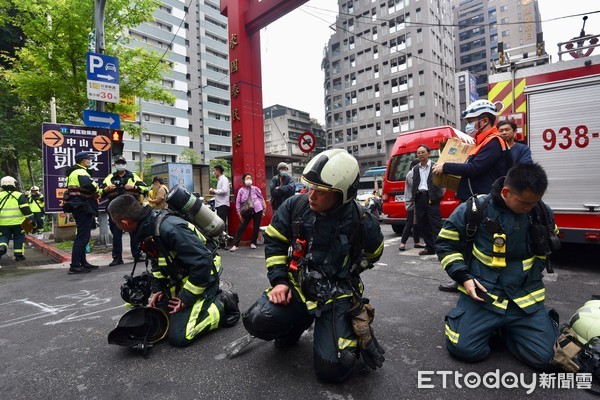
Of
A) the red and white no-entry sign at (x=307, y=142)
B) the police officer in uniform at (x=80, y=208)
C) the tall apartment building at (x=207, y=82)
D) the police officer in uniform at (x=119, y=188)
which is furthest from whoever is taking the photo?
the tall apartment building at (x=207, y=82)

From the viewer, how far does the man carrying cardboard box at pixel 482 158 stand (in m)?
3.20

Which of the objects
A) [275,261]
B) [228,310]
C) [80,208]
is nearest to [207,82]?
[80,208]

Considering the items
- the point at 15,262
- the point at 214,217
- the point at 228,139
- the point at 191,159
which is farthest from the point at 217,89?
the point at 214,217

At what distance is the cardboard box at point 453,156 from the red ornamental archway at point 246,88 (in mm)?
5005

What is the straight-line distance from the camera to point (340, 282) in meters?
2.24

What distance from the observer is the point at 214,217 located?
3.09m

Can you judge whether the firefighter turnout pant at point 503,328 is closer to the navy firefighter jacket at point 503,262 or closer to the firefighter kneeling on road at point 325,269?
the navy firefighter jacket at point 503,262

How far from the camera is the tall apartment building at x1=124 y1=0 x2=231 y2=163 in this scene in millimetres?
41531

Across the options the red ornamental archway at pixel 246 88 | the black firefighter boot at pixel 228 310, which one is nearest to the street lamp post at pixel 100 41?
the red ornamental archway at pixel 246 88

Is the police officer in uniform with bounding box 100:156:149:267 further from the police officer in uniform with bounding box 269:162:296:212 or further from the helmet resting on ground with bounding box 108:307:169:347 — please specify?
the helmet resting on ground with bounding box 108:307:169:347

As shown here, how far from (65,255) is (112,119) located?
3.35m

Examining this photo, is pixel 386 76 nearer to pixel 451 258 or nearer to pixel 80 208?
pixel 80 208

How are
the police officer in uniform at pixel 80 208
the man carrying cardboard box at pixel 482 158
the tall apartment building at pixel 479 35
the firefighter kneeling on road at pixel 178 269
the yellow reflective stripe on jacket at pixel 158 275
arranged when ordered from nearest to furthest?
the firefighter kneeling on road at pixel 178 269
the yellow reflective stripe on jacket at pixel 158 275
the man carrying cardboard box at pixel 482 158
the police officer in uniform at pixel 80 208
the tall apartment building at pixel 479 35

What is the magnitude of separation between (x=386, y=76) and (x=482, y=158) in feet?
162
